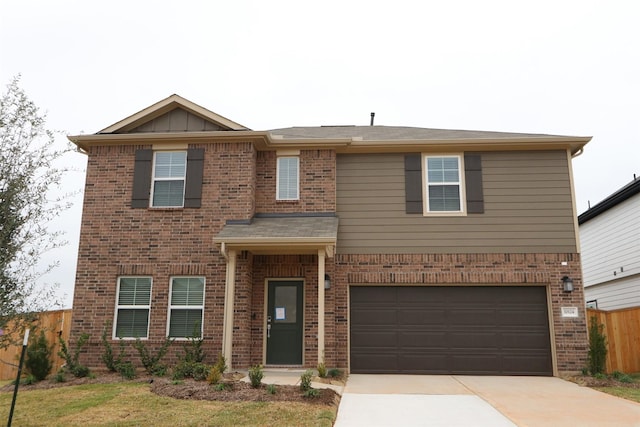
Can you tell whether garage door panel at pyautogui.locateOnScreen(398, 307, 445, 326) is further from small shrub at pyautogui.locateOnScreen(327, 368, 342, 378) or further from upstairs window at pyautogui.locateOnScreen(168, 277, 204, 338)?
upstairs window at pyautogui.locateOnScreen(168, 277, 204, 338)

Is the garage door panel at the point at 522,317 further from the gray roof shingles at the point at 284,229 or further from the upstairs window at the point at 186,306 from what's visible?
the upstairs window at the point at 186,306

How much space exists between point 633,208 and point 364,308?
8.67m

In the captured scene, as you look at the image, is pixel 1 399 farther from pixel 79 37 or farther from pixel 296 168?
pixel 79 37

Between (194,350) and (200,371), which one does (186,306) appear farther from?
(200,371)

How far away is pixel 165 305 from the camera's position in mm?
11031

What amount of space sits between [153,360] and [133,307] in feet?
4.63

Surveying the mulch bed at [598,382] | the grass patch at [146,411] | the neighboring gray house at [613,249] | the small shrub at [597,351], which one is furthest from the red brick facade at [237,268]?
the neighboring gray house at [613,249]

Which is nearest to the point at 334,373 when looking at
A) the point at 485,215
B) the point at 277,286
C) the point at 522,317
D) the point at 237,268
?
the point at 277,286

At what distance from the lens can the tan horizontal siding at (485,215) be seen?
1155 cm

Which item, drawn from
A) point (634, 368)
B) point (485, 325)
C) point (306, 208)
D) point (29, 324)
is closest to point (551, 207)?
point (485, 325)

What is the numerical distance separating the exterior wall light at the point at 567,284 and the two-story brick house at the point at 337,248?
12 cm

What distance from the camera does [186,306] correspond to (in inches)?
434

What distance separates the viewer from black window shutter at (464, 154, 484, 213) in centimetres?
1174

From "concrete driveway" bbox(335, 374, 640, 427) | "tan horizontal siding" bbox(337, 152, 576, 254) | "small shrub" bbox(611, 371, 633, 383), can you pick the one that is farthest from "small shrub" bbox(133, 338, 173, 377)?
"small shrub" bbox(611, 371, 633, 383)
